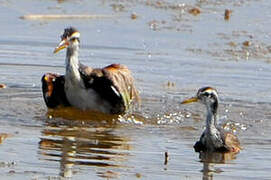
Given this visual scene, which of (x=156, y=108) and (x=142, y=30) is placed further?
(x=142, y=30)

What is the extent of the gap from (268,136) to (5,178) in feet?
13.8

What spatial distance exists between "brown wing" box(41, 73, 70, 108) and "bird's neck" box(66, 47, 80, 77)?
0.83ft

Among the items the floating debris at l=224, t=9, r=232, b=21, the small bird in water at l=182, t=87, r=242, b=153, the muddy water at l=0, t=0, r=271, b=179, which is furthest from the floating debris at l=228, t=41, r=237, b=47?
the small bird in water at l=182, t=87, r=242, b=153

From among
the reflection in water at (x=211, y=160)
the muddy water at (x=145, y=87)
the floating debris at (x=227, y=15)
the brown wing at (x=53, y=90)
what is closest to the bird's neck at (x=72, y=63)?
the brown wing at (x=53, y=90)

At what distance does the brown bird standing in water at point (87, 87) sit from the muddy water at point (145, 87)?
230mm

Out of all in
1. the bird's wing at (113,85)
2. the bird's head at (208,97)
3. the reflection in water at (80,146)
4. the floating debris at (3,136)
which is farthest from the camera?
the bird's wing at (113,85)

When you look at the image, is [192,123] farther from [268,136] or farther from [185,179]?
[185,179]

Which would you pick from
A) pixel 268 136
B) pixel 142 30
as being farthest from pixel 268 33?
pixel 268 136

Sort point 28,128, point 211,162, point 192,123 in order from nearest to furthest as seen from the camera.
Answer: point 211,162, point 28,128, point 192,123

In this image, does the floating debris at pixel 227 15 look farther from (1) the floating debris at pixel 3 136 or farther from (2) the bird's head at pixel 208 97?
(1) the floating debris at pixel 3 136

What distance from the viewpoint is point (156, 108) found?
1414 cm

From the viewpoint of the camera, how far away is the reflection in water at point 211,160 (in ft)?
34.2

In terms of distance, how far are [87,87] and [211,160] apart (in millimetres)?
3239

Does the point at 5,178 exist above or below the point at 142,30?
below
